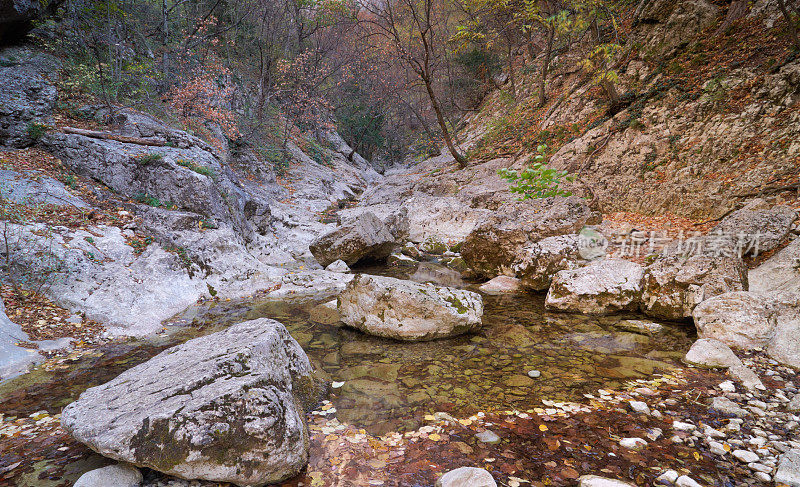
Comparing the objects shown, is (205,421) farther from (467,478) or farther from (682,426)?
(682,426)

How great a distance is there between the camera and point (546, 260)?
735cm

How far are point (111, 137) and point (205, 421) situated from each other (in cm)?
960

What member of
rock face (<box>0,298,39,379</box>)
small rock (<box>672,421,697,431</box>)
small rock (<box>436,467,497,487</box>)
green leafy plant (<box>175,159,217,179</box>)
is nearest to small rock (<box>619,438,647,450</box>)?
small rock (<box>672,421,697,431</box>)

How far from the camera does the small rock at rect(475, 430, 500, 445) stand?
2.94 m

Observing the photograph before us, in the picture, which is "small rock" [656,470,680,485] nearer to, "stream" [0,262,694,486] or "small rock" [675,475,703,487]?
"small rock" [675,475,703,487]

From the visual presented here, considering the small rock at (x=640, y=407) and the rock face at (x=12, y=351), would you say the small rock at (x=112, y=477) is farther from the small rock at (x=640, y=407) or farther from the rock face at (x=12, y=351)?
the small rock at (x=640, y=407)

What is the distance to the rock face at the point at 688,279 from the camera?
16.8 ft

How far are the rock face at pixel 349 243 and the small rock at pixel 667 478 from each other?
8.28 m

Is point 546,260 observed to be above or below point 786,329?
above

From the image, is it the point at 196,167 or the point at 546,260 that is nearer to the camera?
the point at 546,260

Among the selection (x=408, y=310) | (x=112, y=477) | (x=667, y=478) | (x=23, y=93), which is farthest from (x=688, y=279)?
(x=23, y=93)

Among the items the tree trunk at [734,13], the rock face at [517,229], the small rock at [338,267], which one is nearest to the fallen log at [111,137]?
the small rock at [338,267]

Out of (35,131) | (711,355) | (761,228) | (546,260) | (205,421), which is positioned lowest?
(711,355)

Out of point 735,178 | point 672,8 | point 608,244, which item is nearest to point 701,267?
point 608,244
